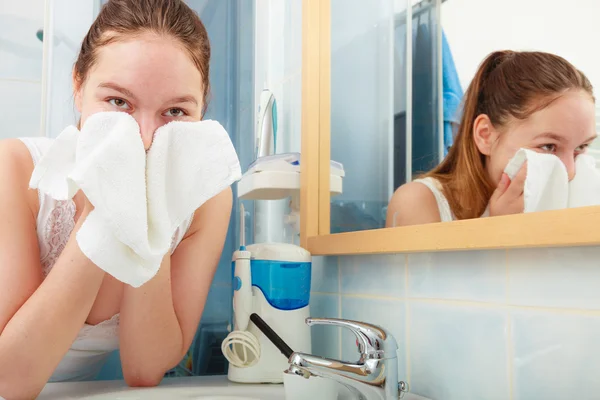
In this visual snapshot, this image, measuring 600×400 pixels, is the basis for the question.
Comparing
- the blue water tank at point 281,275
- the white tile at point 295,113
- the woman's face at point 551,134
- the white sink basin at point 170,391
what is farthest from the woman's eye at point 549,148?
the white tile at point 295,113

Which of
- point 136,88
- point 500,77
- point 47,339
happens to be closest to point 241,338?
point 47,339

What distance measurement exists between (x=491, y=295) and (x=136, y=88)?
0.52 meters

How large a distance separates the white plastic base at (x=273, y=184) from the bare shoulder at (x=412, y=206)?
0.20 metres

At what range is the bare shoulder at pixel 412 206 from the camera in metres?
0.69

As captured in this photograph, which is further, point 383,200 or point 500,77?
point 383,200

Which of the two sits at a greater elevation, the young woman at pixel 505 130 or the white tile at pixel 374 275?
the young woman at pixel 505 130

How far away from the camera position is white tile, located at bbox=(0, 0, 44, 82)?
1.33 m

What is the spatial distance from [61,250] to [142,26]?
0.36 metres

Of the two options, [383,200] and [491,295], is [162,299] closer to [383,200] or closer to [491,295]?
[383,200]

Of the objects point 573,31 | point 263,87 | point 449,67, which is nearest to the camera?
point 573,31

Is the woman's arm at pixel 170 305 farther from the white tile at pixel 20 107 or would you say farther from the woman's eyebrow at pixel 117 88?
the white tile at pixel 20 107

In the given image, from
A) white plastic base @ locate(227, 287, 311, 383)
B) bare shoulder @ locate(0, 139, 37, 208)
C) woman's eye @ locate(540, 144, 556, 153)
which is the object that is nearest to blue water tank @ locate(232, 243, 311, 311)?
white plastic base @ locate(227, 287, 311, 383)

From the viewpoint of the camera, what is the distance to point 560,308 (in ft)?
1.67

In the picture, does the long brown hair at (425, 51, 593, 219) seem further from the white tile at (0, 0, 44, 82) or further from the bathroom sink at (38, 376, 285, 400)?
the white tile at (0, 0, 44, 82)
